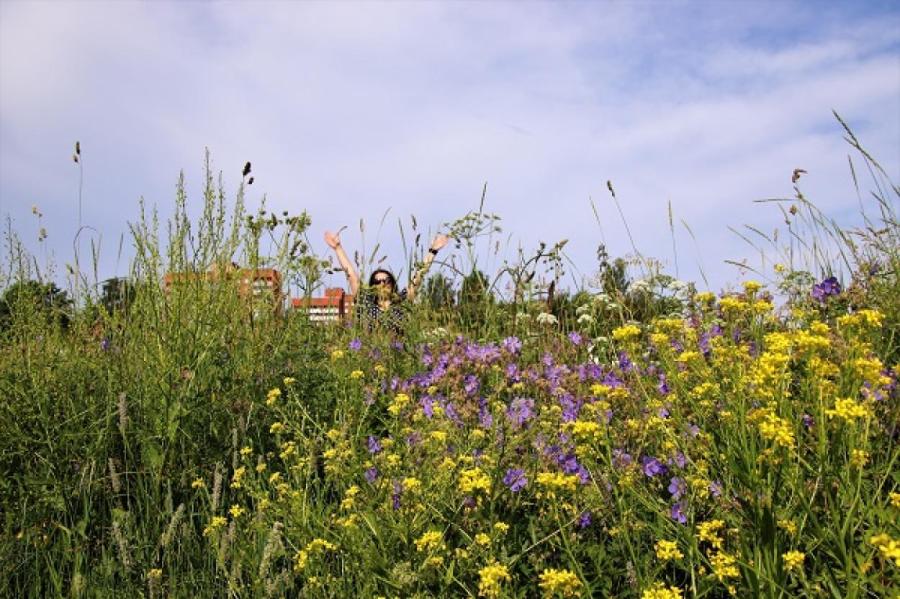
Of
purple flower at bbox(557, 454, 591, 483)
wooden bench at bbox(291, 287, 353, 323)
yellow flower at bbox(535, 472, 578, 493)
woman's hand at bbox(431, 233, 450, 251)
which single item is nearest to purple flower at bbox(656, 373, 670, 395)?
purple flower at bbox(557, 454, 591, 483)

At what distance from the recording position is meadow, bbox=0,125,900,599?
194 cm

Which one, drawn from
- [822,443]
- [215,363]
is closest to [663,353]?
[822,443]

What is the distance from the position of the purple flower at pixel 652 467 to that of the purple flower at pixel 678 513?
231 millimetres

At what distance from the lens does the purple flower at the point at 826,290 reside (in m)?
3.89

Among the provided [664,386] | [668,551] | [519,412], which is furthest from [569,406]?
[668,551]

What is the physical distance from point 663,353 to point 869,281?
2.39 meters

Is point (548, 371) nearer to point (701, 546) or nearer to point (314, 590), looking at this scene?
A: point (701, 546)

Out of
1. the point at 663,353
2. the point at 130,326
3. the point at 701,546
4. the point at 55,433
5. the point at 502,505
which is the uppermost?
the point at 130,326

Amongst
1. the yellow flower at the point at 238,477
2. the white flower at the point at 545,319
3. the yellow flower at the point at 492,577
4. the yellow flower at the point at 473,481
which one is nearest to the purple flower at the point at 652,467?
the yellow flower at the point at 473,481

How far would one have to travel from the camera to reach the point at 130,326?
377cm

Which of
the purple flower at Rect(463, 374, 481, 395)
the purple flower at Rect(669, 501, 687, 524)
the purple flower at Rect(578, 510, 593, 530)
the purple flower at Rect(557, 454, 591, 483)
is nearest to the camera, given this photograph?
the purple flower at Rect(669, 501, 687, 524)

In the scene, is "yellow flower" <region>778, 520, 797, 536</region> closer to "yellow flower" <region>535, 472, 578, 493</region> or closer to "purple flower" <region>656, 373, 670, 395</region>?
"yellow flower" <region>535, 472, 578, 493</region>

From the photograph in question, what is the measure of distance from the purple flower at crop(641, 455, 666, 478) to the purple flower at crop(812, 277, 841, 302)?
6.38 feet

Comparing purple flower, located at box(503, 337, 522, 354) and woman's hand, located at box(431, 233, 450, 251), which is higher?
woman's hand, located at box(431, 233, 450, 251)
